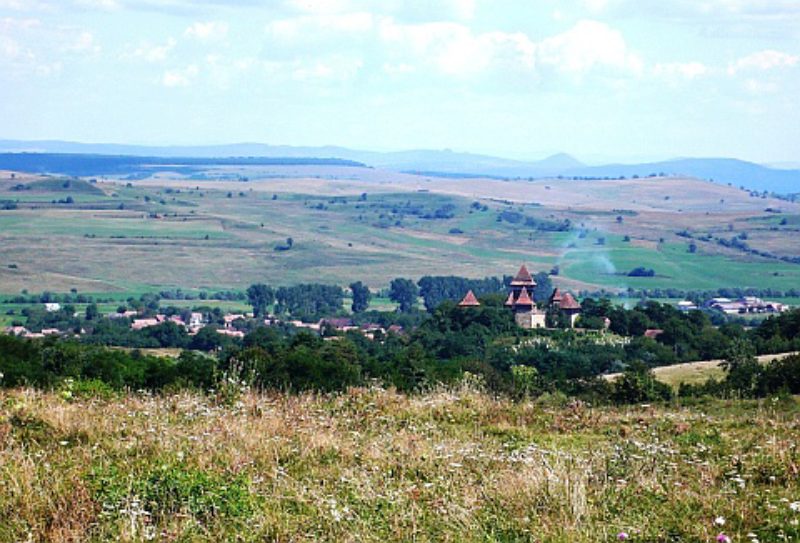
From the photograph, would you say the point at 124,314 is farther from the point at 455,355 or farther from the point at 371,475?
the point at 371,475

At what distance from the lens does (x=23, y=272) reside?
154 meters

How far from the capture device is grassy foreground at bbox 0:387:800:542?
7250 millimetres

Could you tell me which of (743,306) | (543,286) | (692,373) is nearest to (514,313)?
(692,373)

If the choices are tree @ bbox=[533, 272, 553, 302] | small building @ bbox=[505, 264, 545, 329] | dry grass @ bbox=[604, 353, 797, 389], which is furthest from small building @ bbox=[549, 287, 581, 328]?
tree @ bbox=[533, 272, 553, 302]

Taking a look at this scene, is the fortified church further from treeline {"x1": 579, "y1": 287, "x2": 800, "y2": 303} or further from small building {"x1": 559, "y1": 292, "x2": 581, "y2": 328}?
treeline {"x1": 579, "y1": 287, "x2": 800, "y2": 303}

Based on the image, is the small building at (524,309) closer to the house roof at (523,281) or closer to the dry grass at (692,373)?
the house roof at (523,281)

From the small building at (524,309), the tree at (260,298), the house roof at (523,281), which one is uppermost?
the house roof at (523,281)

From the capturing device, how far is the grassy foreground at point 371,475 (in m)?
7.25

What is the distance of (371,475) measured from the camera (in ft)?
28.5

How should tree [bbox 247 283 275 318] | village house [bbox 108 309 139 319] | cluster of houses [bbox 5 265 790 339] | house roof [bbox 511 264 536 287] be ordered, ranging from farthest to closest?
tree [bbox 247 283 275 318] → village house [bbox 108 309 139 319] → house roof [bbox 511 264 536 287] → cluster of houses [bbox 5 265 790 339]

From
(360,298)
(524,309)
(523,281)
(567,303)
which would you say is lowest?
(360,298)

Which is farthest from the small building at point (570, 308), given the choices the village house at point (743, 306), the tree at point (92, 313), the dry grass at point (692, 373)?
the tree at point (92, 313)

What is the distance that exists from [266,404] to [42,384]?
14.7 ft

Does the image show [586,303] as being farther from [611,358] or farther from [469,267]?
[469,267]
